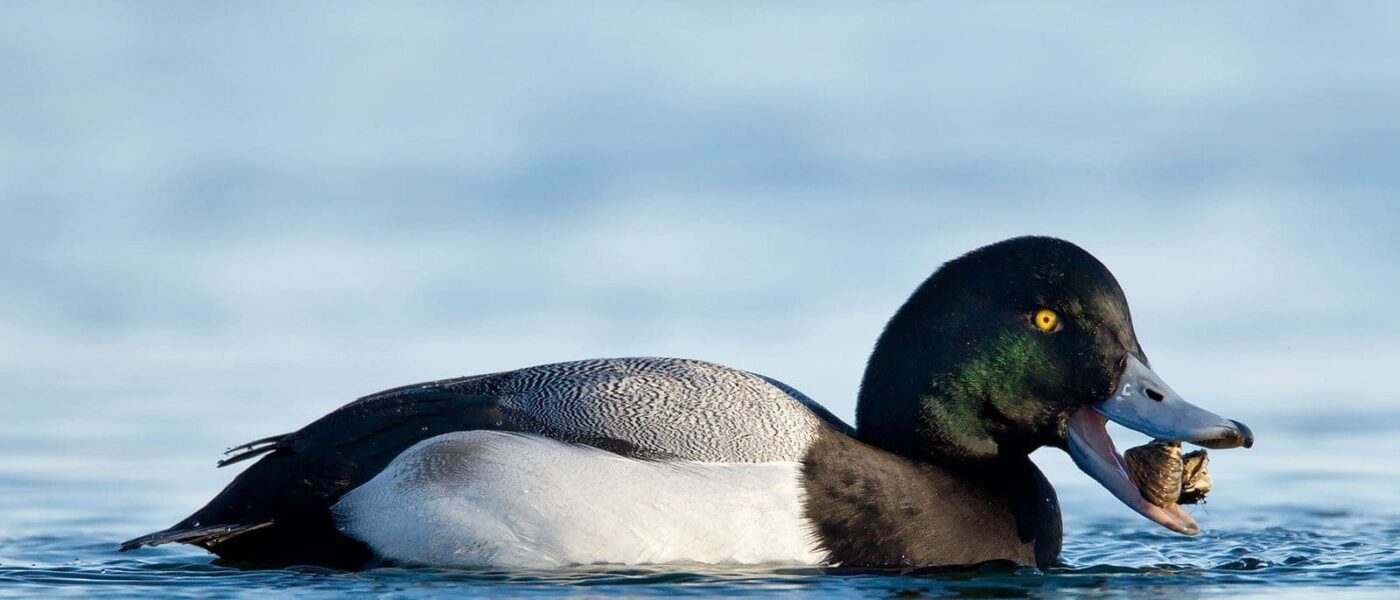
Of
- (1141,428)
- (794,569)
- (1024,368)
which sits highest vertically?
(1024,368)

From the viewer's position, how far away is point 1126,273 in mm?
15000

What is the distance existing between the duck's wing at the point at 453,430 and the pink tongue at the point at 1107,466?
111 centimetres

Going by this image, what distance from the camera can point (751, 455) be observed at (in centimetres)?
902

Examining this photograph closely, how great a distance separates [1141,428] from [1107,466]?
225mm

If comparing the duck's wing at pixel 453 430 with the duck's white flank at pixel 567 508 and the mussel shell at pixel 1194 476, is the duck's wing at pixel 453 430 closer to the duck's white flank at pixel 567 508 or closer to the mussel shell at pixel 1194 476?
the duck's white flank at pixel 567 508

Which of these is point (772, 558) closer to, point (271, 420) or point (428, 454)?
point (428, 454)

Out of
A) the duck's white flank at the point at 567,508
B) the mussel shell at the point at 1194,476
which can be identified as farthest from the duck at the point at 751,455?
the mussel shell at the point at 1194,476

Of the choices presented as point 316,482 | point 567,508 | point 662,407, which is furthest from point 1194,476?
point 316,482

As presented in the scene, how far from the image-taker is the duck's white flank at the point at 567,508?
8773 mm

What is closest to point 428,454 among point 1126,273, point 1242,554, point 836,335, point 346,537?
point 346,537

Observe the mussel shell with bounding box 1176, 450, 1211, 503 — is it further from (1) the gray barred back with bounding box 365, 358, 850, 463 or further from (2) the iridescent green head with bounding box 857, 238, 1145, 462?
(1) the gray barred back with bounding box 365, 358, 850, 463

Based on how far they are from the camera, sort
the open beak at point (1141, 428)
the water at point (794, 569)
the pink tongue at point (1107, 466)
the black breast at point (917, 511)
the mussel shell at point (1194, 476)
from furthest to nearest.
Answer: the mussel shell at point (1194, 476) < the pink tongue at point (1107, 466) < the open beak at point (1141, 428) < the black breast at point (917, 511) < the water at point (794, 569)

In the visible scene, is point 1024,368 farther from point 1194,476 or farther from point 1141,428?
point 1194,476

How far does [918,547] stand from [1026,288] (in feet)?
3.94
